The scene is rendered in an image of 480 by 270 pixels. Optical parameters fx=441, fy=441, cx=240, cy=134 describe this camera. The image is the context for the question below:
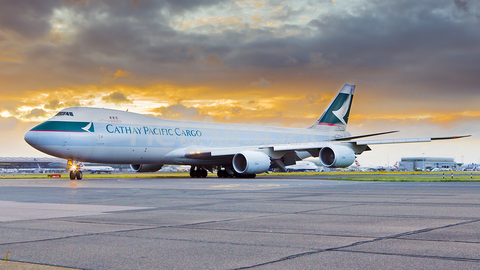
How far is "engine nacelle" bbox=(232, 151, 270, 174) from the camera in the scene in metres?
31.9

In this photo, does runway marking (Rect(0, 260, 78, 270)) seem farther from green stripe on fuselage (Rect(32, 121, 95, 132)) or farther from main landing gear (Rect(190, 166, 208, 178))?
main landing gear (Rect(190, 166, 208, 178))

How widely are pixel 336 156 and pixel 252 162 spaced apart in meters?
5.98

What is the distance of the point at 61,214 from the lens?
9.16 metres

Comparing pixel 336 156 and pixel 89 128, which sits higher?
pixel 89 128

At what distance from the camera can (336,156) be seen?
3117 centimetres

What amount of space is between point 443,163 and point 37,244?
7239 inches

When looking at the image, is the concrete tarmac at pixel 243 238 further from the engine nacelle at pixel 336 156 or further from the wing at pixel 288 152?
the wing at pixel 288 152

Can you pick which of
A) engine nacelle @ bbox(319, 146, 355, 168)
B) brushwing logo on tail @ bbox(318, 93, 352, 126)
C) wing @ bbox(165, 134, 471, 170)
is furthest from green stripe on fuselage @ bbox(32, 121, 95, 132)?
brushwing logo on tail @ bbox(318, 93, 352, 126)

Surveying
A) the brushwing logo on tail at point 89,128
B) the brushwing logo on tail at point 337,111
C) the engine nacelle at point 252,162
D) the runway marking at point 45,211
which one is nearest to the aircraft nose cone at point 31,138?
the brushwing logo on tail at point 89,128

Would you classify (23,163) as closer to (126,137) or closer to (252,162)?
(126,137)

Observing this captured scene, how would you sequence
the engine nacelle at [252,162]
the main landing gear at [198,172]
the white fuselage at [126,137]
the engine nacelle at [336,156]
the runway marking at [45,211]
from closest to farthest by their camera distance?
the runway marking at [45,211] < the white fuselage at [126,137] < the engine nacelle at [336,156] < the engine nacelle at [252,162] < the main landing gear at [198,172]

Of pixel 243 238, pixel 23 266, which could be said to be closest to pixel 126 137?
pixel 243 238

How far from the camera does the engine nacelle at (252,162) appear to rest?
3192 centimetres

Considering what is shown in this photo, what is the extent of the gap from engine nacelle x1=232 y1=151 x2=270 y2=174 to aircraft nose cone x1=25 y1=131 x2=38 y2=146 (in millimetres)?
13832
